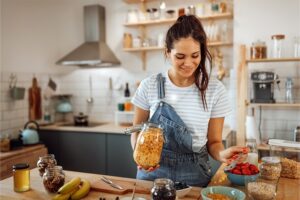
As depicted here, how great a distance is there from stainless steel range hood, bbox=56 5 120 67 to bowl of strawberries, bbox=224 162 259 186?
7.95 ft

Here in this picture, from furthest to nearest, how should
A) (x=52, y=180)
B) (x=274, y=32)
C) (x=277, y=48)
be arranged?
(x=274, y=32), (x=277, y=48), (x=52, y=180)

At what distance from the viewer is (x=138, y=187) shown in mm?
1346

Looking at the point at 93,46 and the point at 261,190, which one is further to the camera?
the point at 93,46

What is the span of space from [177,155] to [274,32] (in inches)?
76.9

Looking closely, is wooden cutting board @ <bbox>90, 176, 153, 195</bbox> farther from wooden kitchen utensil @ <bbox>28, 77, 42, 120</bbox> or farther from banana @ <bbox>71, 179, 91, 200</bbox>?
wooden kitchen utensil @ <bbox>28, 77, 42, 120</bbox>

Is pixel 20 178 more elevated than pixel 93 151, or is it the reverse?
pixel 20 178

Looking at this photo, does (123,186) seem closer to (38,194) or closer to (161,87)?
(38,194)

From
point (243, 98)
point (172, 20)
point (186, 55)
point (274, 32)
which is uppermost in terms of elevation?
point (172, 20)


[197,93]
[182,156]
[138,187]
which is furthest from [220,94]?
Result: [138,187]

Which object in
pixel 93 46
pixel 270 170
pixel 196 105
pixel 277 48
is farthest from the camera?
pixel 93 46

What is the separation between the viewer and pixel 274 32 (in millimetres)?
2840

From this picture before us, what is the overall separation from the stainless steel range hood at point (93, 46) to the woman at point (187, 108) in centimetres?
209

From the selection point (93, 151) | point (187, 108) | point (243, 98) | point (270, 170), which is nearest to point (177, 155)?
point (187, 108)

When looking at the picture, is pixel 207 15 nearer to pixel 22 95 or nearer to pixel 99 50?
pixel 99 50
